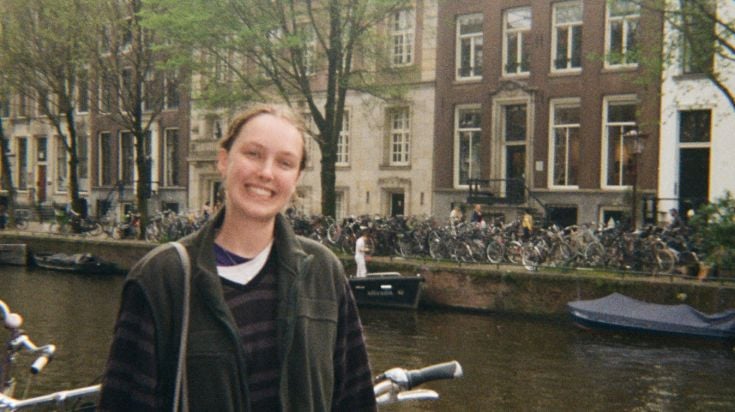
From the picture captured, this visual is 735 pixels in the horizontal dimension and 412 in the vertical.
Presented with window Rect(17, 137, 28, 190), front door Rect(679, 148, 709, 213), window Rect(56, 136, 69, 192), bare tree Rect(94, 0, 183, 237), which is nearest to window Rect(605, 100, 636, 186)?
front door Rect(679, 148, 709, 213)

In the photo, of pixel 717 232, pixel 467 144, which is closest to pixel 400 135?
pixel 467 144

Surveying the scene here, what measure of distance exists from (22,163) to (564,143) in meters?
29.4

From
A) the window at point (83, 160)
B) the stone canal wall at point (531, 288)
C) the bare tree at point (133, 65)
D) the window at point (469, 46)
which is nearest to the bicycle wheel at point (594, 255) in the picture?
the stone canal wall at point (531, 288)

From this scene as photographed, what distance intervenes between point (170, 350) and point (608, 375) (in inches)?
430

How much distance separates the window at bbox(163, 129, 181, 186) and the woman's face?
34180mm

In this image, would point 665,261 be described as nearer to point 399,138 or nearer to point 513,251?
point 513,251

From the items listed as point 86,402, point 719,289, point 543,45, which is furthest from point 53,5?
point 86,402

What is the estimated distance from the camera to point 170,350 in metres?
1.87

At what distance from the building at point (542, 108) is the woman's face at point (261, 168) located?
1908cm

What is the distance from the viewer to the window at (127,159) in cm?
3738

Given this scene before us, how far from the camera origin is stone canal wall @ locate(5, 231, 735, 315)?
51.2 ft

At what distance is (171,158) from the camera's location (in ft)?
119

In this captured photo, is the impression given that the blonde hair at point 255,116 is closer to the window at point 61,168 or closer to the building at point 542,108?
the building at point 542,108

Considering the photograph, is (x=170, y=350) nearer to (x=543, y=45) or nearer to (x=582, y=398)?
(x=582, y=398)
